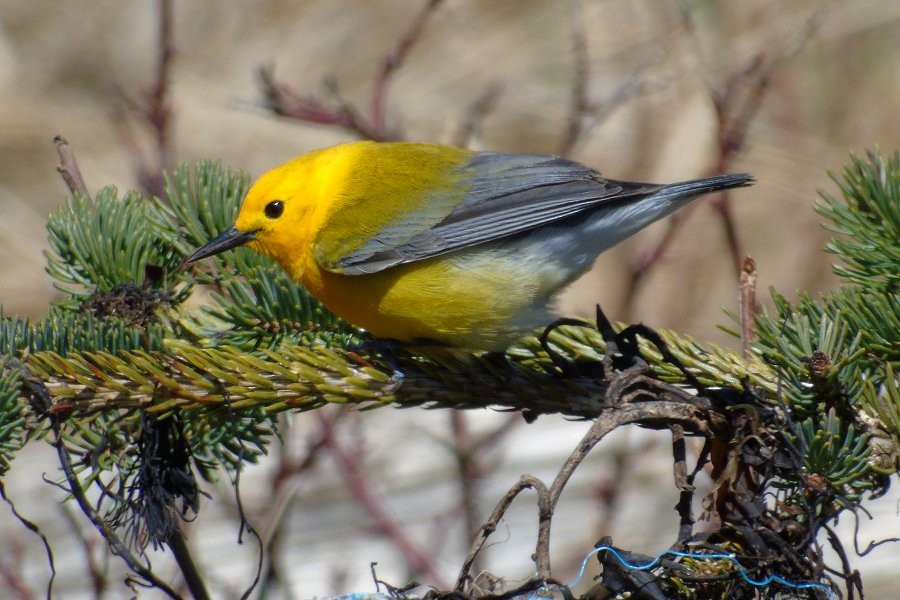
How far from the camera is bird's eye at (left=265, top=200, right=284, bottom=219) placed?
3918mm

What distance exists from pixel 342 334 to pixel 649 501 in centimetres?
383

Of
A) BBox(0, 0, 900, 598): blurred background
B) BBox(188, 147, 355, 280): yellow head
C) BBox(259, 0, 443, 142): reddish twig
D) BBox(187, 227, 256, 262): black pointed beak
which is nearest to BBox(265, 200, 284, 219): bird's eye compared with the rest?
BBox(188, 147, 355, 280): yellow head

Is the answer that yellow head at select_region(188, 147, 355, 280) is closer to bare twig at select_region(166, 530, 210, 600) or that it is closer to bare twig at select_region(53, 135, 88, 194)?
bare twig at select_region(53, 135, 88, 194)

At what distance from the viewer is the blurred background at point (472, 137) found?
247 inches

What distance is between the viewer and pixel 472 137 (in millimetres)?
6645

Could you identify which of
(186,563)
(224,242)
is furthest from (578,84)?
(186,563)

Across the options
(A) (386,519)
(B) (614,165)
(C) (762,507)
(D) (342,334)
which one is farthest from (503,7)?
(C) (762,507)

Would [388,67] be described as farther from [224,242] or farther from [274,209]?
[224,242]

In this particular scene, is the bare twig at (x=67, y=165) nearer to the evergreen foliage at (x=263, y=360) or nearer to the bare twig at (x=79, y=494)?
the evergreen foliage at (x=263, y=360)

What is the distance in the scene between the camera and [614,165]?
9.72 meters

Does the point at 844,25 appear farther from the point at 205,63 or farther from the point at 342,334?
the point at 342,334

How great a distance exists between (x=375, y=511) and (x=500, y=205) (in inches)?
89.0

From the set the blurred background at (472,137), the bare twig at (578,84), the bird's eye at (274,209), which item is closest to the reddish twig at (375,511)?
the blurred background at (472,137)

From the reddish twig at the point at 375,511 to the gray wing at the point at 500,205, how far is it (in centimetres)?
185
